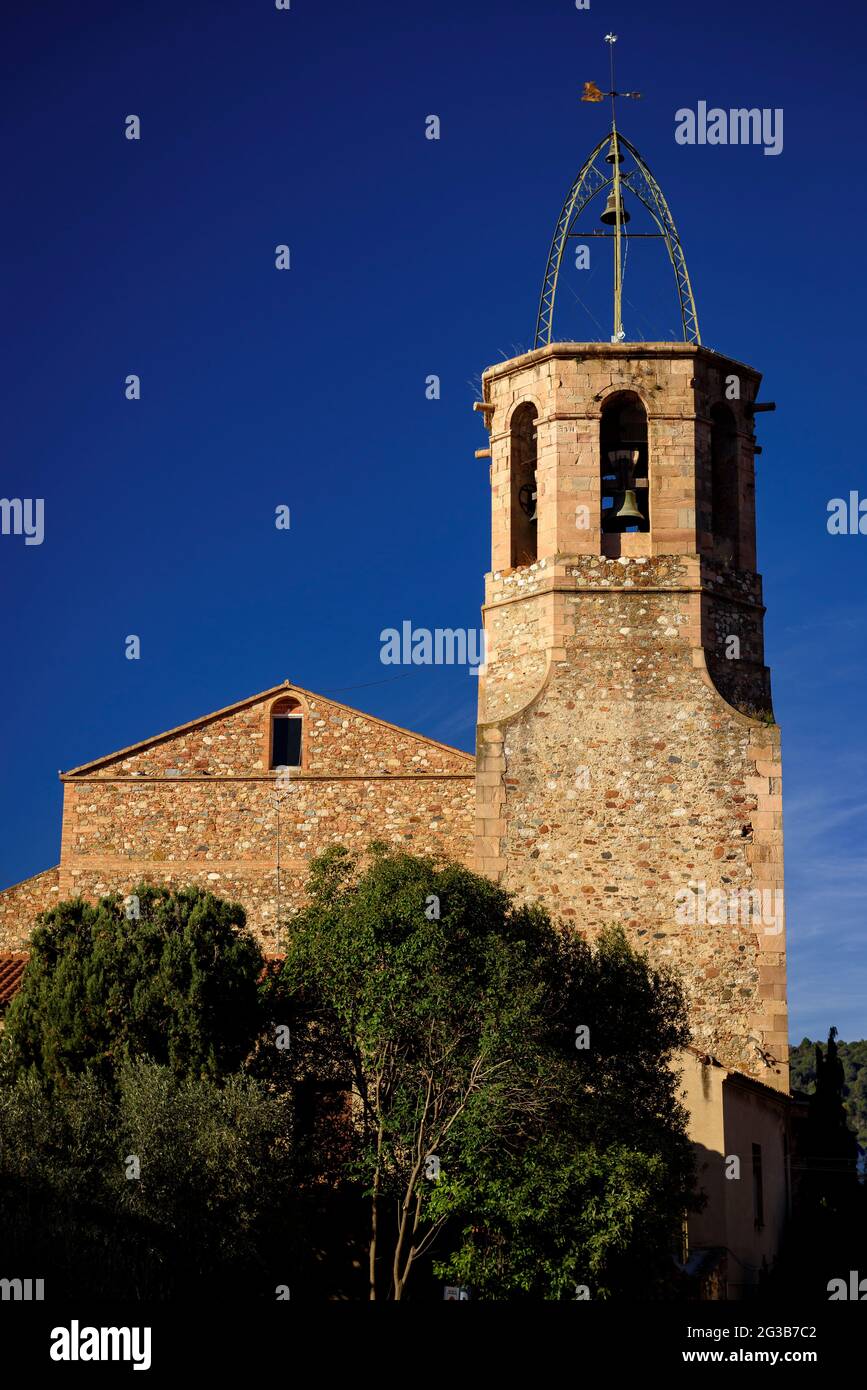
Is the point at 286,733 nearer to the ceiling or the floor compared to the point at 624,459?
nearer to the floor

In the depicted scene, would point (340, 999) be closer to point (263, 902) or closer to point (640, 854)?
point (640, 854)

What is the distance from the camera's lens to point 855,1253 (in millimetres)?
A: 29812

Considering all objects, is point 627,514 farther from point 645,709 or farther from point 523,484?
point 645,709

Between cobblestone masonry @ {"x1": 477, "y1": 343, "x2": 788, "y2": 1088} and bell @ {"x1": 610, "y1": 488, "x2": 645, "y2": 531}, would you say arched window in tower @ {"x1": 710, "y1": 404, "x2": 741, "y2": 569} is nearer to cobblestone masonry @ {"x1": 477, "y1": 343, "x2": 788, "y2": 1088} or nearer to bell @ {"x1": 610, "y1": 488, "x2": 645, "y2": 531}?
cobblestone masonry @ {"x1": 477, "y1": 343, "x2": 788, "y2": 1088}

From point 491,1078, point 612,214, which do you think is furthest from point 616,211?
point 491,1078

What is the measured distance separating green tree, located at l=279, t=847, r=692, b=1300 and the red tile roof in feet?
17.9

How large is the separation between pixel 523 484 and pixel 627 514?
2035mm

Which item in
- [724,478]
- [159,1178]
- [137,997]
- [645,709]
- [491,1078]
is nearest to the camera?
[159,1178]

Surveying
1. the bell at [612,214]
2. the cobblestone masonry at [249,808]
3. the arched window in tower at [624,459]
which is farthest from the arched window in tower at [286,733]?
the bell at [612,214]

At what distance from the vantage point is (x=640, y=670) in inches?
1063

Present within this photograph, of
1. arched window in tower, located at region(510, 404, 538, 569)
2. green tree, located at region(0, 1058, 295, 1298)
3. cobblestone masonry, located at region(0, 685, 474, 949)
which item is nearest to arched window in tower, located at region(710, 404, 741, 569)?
arched window in tower, located at region(510, 404, 538, 569)

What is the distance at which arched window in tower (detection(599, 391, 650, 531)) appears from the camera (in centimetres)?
2825
